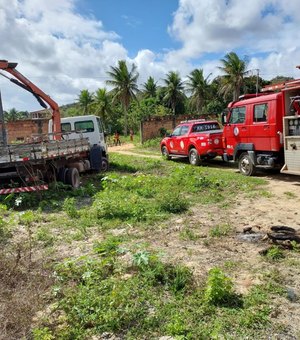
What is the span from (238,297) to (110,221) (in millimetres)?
3566

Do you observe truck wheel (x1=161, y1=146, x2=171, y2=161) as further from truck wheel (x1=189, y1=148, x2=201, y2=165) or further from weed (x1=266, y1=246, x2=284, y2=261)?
weed (x1=266, y1=246, x2=284, y2=261)

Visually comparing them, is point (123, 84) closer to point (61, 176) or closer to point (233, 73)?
point (233, 73)

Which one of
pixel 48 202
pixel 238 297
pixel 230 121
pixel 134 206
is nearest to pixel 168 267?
pixel 238 297

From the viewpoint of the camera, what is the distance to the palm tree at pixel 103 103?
42031mm

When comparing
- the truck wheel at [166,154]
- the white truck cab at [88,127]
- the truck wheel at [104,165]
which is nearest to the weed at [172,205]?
the truck wheel at [104,165]

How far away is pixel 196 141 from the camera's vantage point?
14.5 m

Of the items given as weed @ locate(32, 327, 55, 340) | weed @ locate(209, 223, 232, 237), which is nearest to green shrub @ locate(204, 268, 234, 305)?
weed @ locate(32, 327, 55, 340)

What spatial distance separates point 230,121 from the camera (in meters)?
12.2

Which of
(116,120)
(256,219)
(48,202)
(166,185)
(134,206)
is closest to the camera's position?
(256,219)

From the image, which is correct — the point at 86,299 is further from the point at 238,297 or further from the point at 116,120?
the point at 116,120

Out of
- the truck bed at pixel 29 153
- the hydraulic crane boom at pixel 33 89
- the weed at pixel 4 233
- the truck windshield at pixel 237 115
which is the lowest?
the weed at pixel 4 233

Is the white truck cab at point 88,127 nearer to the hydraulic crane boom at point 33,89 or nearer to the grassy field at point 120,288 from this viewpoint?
the hydraulic crane boom at point 33,89

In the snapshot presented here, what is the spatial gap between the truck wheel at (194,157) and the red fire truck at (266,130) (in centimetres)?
208

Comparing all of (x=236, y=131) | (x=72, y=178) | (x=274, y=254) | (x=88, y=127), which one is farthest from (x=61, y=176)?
(x=274, y=254)
